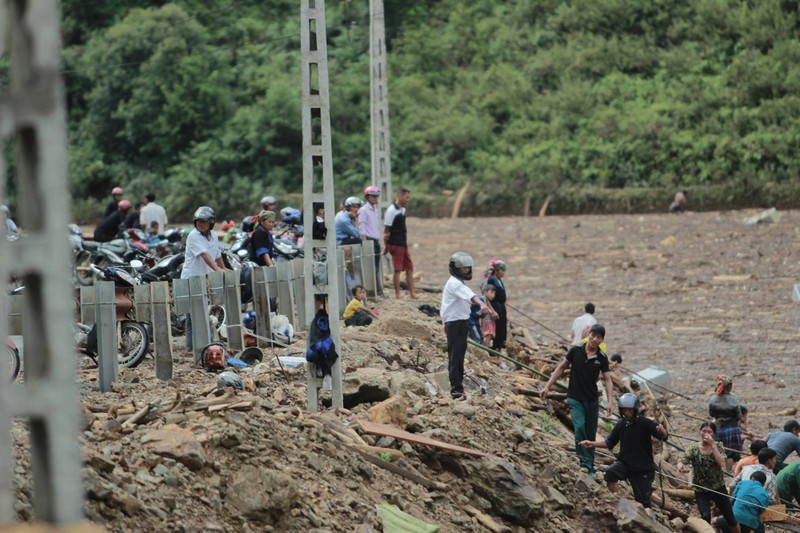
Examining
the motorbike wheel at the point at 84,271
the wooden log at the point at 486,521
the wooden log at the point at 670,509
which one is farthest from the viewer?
the motorbike wheel at the point at 84,271

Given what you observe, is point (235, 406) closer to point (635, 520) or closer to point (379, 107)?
point (635, 520)

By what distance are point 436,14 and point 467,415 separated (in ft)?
154

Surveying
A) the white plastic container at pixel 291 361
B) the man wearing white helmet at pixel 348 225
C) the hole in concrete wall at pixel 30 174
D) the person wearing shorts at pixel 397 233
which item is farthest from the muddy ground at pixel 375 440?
the hole in concrete wall at pixel 30 174

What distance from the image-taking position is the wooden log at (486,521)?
11.2 metres

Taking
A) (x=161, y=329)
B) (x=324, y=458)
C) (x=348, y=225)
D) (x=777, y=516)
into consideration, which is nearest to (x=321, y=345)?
(x=324, y=458)

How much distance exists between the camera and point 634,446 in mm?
12766

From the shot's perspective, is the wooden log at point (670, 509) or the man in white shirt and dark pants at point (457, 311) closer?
the wooden log at point (670, 509)

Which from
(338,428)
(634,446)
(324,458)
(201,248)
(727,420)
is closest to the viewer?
(324,458)

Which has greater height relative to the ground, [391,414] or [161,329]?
[161,329]

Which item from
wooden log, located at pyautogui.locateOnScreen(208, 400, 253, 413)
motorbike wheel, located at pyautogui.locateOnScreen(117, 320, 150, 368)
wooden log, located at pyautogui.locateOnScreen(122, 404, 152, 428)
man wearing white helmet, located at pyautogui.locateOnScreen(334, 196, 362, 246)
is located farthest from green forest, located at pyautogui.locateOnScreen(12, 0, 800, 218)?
wooden log, located at pyautogui.locateOnScreen(122, 404, 152, 428)

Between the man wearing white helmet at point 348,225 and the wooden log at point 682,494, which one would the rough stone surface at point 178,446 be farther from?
the man wearing white helmet at point 348,225

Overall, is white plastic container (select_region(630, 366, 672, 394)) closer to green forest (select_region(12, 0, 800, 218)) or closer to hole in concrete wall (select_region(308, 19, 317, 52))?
hole in concrete wall (select_region(308, 19, 317, 52))

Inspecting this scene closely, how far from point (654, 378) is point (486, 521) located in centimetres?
886

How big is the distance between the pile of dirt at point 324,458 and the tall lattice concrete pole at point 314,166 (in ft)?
2.62
